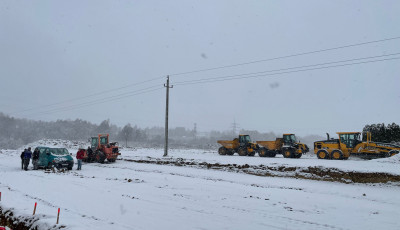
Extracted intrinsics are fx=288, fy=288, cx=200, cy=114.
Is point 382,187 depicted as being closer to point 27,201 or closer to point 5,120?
point 27,201

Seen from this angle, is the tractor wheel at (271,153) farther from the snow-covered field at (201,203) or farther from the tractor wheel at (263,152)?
the snow-covered field at (201,203)

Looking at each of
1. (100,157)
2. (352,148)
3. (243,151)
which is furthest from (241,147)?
(100,157)

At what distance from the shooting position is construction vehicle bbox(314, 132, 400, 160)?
2661cm

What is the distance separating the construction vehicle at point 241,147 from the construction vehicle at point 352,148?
24.5ft

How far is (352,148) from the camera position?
1082 inches

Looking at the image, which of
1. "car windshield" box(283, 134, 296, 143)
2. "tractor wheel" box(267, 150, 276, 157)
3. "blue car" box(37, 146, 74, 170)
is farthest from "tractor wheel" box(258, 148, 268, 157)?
"blue car" box(37, 146, 74, 170)

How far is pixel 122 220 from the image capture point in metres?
7.75

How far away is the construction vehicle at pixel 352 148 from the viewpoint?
26609 mm

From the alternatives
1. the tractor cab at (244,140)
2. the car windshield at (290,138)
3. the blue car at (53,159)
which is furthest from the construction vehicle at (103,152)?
the car windshield at (290,138)

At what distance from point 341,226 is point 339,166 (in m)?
15.1

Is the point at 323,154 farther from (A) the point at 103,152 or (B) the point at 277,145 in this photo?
(A) the point at 103,152

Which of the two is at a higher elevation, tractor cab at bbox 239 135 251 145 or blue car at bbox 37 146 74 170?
tractor cab at bbox 239 135 251 145

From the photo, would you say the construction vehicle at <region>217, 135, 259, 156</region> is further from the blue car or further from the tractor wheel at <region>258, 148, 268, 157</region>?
the blue car

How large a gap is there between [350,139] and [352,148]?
2.88 ft
